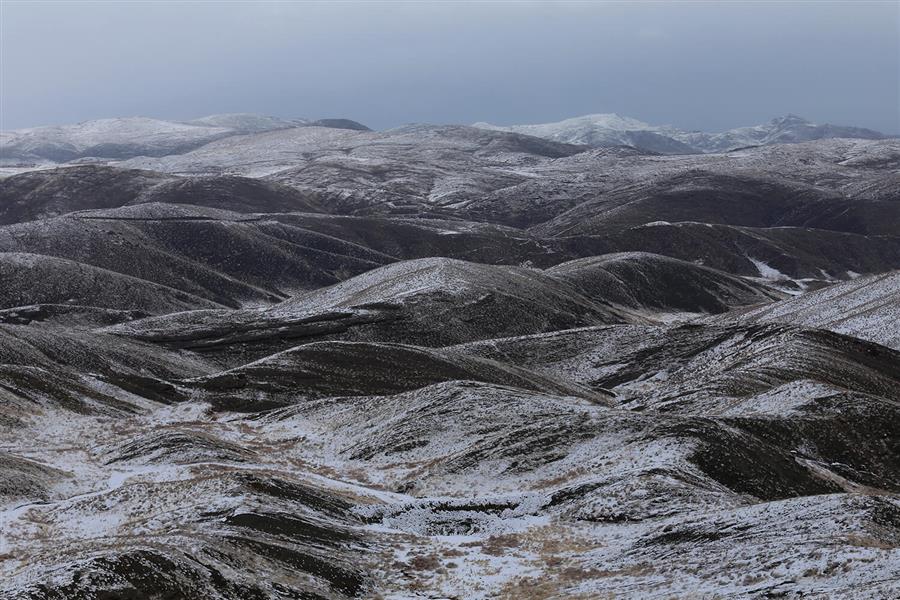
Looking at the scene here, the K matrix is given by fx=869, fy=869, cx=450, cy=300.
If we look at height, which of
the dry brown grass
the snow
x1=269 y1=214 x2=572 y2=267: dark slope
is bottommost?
the snow

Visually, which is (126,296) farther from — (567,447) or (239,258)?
(567,447)

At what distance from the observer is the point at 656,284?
143375 millimetres

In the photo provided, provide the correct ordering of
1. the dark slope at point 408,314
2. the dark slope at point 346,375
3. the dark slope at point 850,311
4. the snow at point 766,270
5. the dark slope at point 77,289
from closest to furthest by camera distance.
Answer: the dark slope at point 346,375 < the dark slope at point 408,314 < the dark slope at point 850,311 < the dark slope at point 77,289 < the snow at point 766,270

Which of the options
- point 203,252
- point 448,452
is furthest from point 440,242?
point 448,452

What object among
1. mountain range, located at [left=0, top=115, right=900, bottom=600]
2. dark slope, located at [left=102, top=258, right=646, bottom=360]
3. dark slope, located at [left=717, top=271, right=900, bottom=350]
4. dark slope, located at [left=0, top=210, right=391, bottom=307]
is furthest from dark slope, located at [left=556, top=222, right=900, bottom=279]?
mountain range, located at [left=0, top=115, right=900, bottom=600]

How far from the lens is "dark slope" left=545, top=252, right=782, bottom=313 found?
440ft

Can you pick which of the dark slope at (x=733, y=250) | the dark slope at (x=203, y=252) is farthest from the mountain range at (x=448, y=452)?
the dark slope at (x=733, y=250)

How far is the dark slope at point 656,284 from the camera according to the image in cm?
13412

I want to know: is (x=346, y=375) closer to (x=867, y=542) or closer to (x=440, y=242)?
(x=867, y=542)

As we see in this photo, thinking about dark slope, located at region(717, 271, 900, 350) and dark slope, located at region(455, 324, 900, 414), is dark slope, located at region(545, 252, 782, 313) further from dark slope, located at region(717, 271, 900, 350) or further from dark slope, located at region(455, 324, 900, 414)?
dark slope, located at region(455, 324, 900, 414)

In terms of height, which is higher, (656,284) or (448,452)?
(448,452)

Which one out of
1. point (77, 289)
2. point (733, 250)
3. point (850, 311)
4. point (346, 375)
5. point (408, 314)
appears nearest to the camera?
point (346, 375)

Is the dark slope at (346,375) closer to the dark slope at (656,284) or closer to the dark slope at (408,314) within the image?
the dark slope at (408,314)

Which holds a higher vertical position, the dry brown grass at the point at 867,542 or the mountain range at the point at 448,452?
the dry brown grass at the point at 867,542
